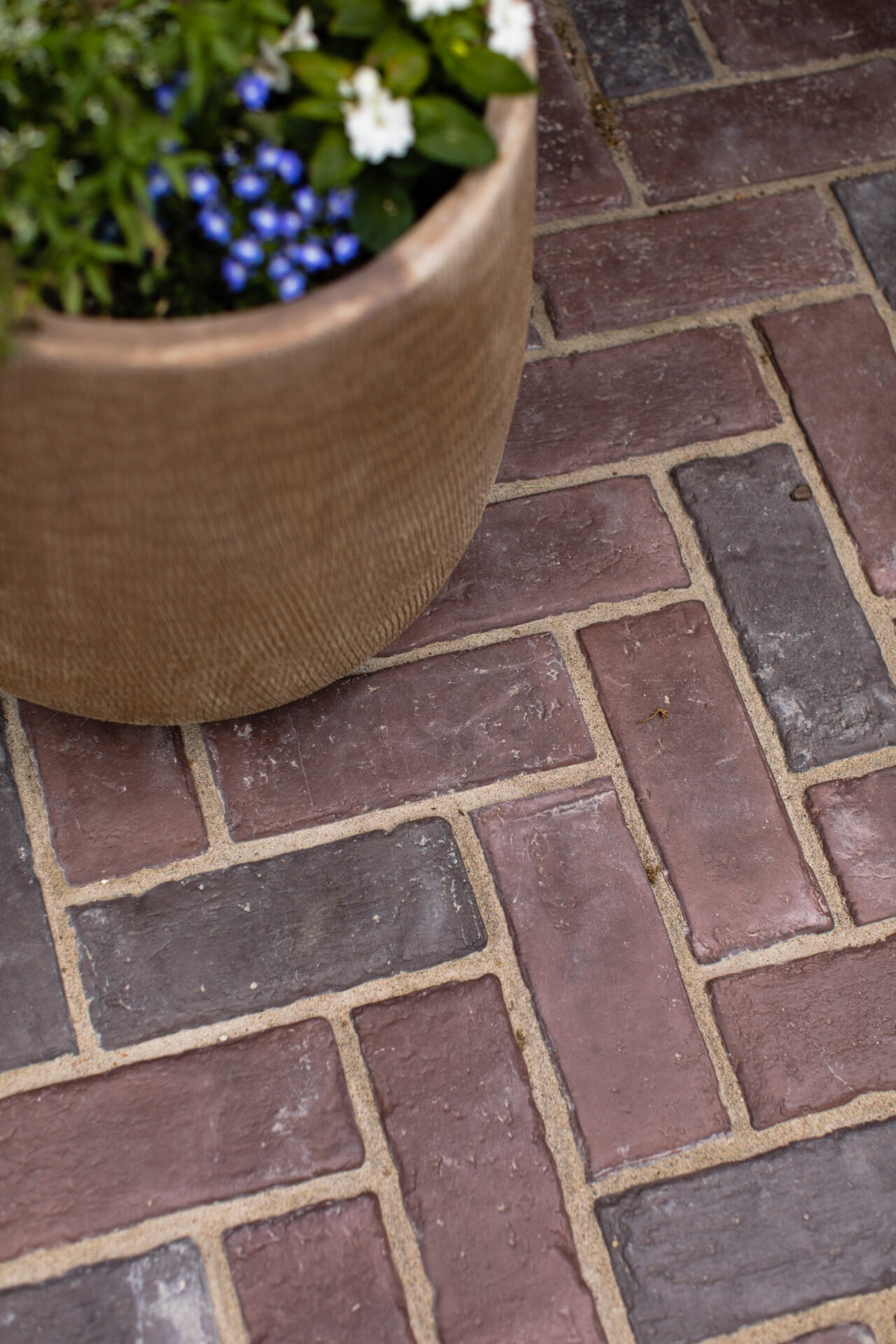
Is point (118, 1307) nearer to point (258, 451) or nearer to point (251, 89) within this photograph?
point (258, 451)

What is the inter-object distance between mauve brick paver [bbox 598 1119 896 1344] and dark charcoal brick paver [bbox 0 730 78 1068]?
1.95 ft

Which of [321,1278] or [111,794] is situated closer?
[321,1278]

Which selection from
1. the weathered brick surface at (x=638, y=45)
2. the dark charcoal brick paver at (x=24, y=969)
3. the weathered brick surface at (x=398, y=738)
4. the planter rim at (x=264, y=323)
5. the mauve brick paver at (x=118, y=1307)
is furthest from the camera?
the weathered brick surface at (x=638, y=45)

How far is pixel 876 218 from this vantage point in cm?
174

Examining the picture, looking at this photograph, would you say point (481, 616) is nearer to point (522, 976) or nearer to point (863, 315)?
point (522, 976)

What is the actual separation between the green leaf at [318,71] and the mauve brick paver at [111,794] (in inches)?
29.3

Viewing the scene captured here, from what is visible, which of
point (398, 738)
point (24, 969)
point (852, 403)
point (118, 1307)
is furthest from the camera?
point (852, 403)

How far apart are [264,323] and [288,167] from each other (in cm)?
16

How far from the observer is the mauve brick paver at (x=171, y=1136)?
120 centimetres

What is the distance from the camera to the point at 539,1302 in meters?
1.19

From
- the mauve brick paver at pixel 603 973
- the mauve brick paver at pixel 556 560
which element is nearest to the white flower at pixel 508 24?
the mauve brick paver at pixel 556 560

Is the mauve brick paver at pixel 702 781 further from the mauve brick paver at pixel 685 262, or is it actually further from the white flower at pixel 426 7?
the white flower at pixel 426 7

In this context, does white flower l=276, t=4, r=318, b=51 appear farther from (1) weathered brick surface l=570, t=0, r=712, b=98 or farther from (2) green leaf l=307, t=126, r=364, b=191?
(1) weathered brick surface l=570, t=0, r=712, b=98

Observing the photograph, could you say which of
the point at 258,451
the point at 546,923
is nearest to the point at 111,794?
the point at 546,923
